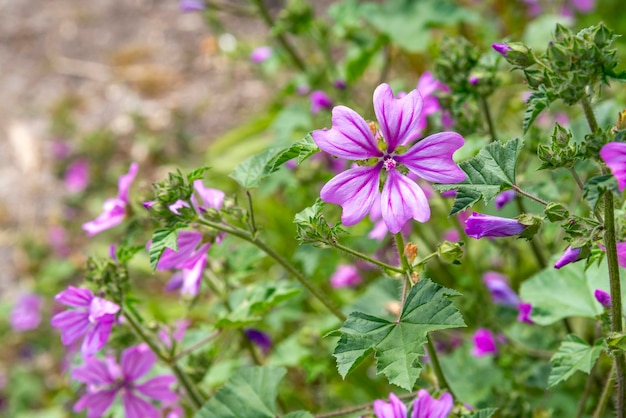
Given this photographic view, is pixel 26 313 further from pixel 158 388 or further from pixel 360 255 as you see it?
pixel 360 255

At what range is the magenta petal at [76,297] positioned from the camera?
1686 millimetres

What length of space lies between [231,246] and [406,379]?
3.45ft

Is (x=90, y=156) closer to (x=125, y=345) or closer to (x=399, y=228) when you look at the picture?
(x=125, y=345)

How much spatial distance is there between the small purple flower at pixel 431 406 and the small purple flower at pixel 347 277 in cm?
152

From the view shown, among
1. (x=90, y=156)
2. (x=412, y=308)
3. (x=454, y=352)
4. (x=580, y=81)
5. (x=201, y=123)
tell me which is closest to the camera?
(x=580, y=81)

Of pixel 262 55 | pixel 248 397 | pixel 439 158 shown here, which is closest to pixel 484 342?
pixel 248 397

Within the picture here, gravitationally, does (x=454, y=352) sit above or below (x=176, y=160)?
below

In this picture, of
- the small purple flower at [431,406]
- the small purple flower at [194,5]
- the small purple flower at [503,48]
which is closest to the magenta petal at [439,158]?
the small purple flower at [503,48]

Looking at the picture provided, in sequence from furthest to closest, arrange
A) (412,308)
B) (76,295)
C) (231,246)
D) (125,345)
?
1. (231,246)
2. (125,345)
3. (76,295)
4. (412,308)

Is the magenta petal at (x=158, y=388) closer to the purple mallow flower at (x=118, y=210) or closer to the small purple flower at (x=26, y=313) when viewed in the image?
the purple mallow flower at (x=118, y=210)

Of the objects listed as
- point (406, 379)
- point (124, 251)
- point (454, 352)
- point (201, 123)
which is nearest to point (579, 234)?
point (406, 379)

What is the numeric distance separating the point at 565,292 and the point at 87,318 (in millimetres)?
1103

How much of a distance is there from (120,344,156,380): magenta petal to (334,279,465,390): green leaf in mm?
785

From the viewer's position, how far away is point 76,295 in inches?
66.9
